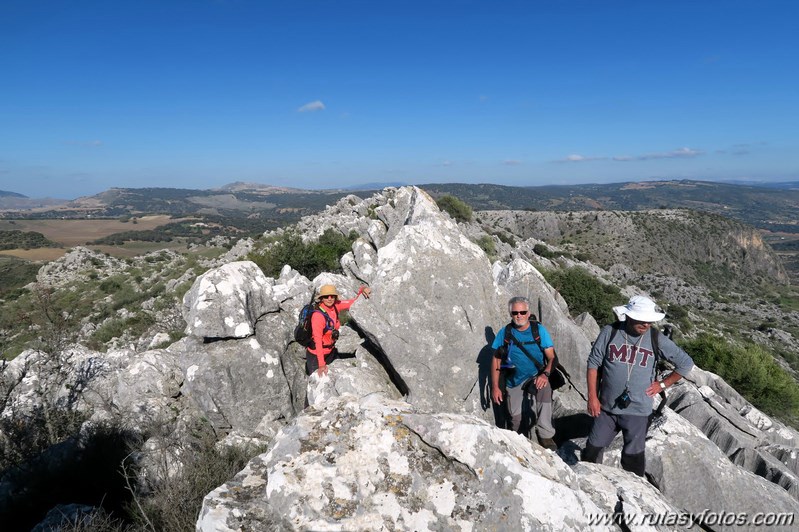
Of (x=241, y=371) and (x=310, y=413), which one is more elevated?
(x=310, y=413)

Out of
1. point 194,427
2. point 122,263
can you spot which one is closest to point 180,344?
point 194,427

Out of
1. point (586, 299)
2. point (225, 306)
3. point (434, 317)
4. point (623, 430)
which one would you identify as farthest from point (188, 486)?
point (586, 299)

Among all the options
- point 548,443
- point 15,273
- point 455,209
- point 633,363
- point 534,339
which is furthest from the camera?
point 15,273

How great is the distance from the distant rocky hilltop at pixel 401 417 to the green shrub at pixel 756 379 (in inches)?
261

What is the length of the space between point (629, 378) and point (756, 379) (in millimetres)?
17104

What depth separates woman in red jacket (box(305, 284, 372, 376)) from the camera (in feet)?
26.5

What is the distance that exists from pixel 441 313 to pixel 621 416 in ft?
12.8

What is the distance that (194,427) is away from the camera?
920cm

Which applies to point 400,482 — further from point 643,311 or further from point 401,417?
point 643,311

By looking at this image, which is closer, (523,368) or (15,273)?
(523,368)

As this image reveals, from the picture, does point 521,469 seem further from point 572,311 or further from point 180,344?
point 572,311

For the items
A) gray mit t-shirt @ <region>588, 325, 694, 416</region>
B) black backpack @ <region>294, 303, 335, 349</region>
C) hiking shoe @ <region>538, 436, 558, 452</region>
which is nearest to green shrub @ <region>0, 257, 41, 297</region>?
black backpack @ <region>294, 303, 335, 349</region>

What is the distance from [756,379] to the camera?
1748 centimetres

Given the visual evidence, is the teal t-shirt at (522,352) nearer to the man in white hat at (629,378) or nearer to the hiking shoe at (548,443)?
the man in white hat at (629,378)
